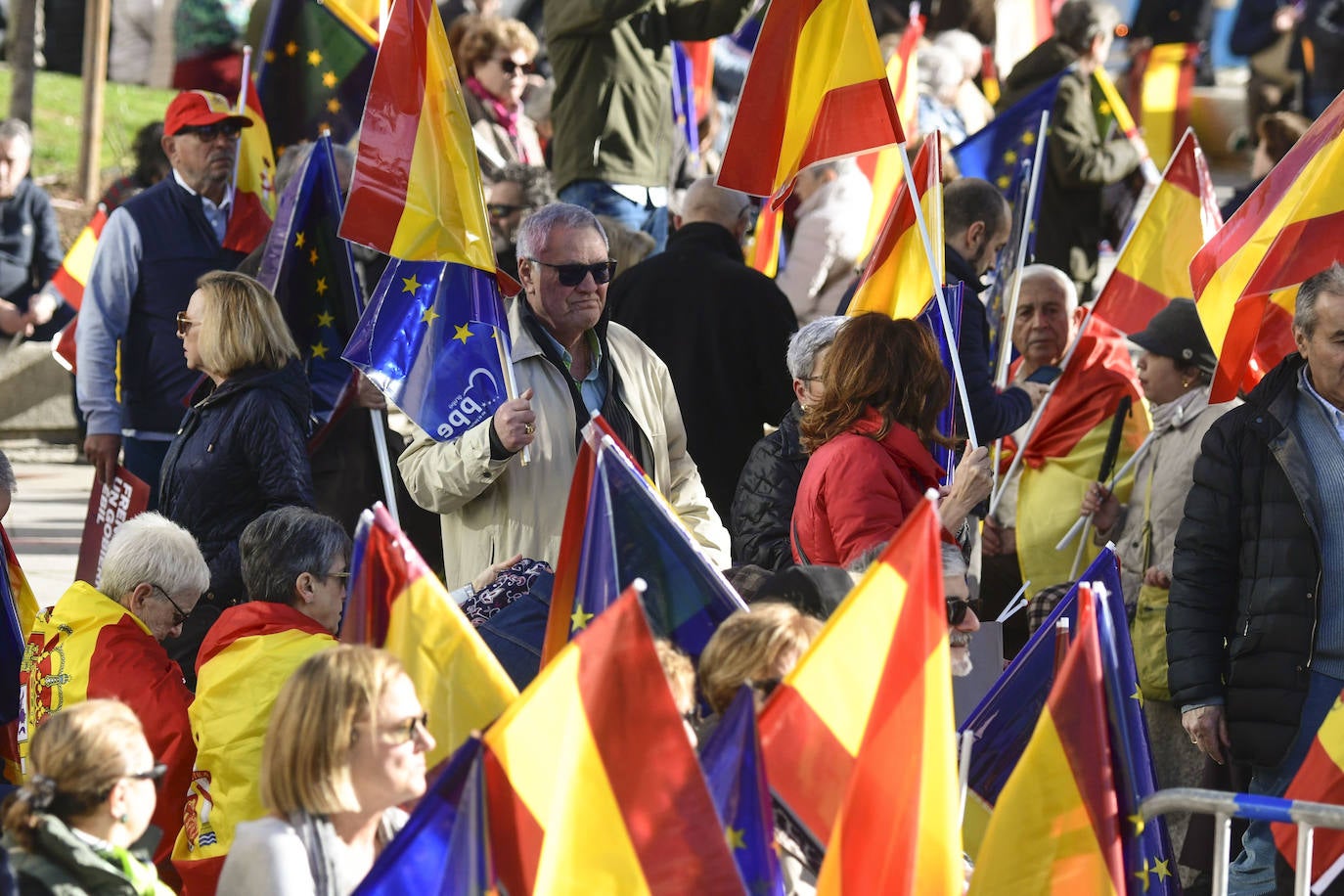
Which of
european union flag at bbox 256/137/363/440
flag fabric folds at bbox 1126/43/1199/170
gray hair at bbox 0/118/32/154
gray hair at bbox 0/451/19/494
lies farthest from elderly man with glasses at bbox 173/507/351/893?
flag fabric folds at bbox 1126/43/1199/170

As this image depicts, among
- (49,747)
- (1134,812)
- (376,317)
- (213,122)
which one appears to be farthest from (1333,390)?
(213,122)

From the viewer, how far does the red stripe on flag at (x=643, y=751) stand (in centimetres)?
380

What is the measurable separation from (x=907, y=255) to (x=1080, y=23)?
3539mm

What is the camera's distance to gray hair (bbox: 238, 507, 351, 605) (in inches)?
216

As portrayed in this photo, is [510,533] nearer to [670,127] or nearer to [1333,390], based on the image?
[1333,390]

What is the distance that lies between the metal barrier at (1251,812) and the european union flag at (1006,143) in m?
5.36

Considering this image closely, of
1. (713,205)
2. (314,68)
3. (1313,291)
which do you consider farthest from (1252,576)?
(314,68)

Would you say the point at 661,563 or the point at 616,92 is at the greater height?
the point at 616,92

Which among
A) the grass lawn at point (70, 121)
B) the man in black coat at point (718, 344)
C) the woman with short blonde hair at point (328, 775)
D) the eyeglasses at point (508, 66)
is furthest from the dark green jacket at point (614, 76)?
the grass lawn at point (70, 121)

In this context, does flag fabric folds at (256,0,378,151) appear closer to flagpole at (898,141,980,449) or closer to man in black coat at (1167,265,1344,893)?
flagpole at (898,141,980,449)

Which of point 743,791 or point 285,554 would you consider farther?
point 285,554

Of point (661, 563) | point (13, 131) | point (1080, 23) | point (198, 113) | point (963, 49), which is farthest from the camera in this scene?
point (963, 49)

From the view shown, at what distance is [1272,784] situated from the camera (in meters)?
5.50

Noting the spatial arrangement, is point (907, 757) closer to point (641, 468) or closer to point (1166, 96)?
point (641, 468)
